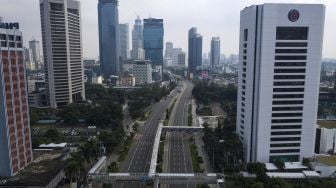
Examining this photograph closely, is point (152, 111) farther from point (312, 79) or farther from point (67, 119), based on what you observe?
point (312, 79)

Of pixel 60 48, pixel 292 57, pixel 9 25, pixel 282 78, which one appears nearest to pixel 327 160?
pixel 282 78

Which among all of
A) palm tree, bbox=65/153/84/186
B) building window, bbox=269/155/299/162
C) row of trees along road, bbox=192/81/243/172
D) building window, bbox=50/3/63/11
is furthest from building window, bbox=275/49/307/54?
building window, bbox=50/3/63/11

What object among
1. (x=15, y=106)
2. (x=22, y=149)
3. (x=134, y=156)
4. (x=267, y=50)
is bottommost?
(x=134, y=156)

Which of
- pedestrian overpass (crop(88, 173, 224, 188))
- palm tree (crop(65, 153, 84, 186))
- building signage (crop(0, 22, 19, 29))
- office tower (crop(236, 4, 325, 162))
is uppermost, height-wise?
building signage (crop(0, 22, 19, 29))

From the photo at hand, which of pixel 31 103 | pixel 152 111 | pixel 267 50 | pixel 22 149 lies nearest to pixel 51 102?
pixel 31 103

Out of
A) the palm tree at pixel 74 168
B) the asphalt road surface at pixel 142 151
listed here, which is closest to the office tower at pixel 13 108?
the palm tree at pixel 74 168

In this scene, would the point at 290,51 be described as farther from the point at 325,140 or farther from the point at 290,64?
the point at 325,140

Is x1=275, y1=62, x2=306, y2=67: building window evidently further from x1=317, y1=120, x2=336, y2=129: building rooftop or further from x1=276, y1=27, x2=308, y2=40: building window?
x1=317, y1=120, x2=336, y2=129: building rooftop
